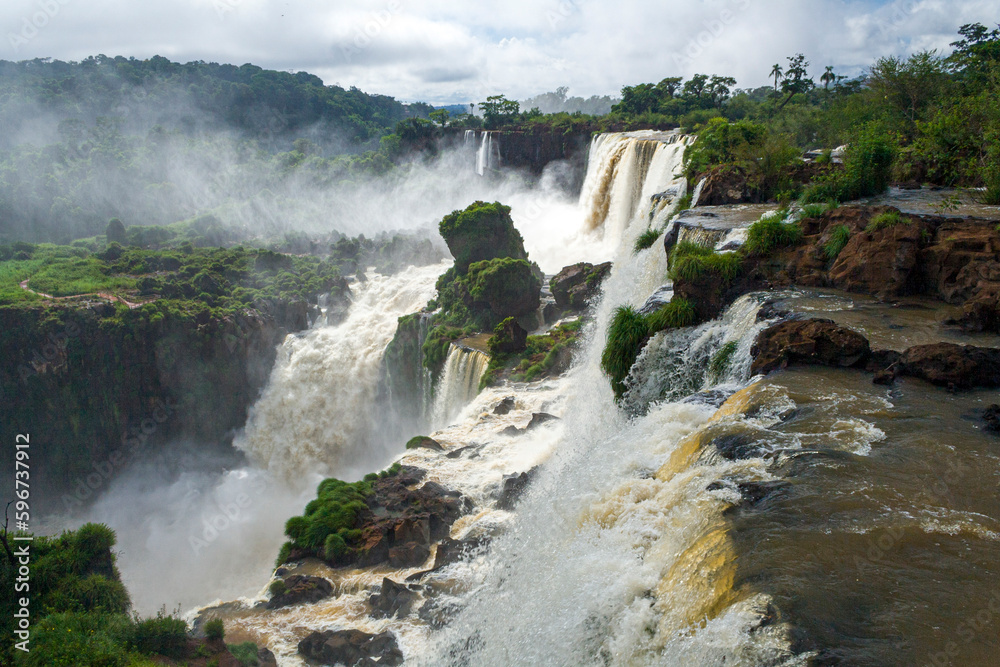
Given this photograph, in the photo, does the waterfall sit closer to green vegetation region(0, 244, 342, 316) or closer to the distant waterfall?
green vegetation region(0, 244, 342, 316)

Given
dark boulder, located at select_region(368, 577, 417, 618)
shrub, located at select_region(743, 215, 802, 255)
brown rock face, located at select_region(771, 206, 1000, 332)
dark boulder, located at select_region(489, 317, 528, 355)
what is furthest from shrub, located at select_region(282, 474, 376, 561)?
brown rock face, located at select_region(771, 206, 1000, 332)

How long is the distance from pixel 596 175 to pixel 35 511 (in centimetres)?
2865

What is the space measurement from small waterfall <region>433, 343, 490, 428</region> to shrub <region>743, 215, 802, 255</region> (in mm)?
10249

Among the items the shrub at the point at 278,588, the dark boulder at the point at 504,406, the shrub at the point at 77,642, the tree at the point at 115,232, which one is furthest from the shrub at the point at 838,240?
the tree at the point at 115,232

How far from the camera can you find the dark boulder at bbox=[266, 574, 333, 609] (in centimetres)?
937

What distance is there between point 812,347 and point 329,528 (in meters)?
8.45

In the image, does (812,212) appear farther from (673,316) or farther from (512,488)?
(512,488)

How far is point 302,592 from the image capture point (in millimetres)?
9438

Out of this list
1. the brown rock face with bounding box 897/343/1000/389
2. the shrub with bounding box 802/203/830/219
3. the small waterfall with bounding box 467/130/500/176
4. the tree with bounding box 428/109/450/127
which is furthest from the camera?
the tree with bounding box 428/109/450/127

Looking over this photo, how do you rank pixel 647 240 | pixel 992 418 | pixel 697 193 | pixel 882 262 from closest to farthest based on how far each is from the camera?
pixel 992 418
pixel 882 262
pixel 647 240
pixel 697 193

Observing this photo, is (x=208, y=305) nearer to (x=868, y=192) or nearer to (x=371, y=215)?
(x=371, y=215)

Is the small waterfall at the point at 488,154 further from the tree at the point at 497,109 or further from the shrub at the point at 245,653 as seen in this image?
the shrub at the point at 245,653

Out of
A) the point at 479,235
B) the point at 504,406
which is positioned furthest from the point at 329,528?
the point at 479,235

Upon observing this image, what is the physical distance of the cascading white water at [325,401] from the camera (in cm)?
2528
